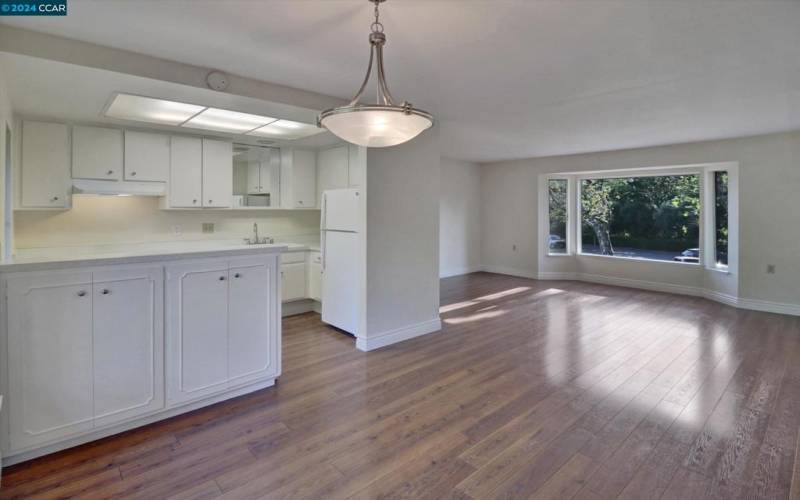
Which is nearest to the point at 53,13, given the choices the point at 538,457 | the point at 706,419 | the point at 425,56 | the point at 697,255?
the point at 425,56

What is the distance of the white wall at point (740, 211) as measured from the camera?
5.39 meters

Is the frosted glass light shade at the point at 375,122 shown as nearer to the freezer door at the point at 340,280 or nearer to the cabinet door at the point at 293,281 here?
the freezer door at the point at 340,280

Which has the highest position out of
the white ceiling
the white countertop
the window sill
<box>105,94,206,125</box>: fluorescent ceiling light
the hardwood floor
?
the white ceiling

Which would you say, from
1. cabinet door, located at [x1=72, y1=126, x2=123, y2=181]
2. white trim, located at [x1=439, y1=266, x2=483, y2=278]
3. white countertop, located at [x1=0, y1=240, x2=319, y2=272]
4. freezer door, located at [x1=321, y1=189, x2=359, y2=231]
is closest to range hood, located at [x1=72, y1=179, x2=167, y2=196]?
cabinet door, located at [x1=72, y1=126, x2=123, y2=181]

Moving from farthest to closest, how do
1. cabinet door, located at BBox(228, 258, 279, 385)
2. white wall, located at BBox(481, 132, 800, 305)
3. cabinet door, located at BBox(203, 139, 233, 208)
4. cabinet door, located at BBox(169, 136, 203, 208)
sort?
white wall, located at BBox(481, 132, 800, 305), cabinet door, located at BBox(203, 139, 233, 208), cabinet door, located at BBox(169, 136, 203, 208), cabinet door, located at BBox(228, 258, 279, 385)

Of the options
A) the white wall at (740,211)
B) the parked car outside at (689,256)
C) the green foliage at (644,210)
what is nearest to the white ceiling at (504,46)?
the white wall at (740,211)

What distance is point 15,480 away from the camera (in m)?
2.06

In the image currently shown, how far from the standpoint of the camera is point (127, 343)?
8.17 ft

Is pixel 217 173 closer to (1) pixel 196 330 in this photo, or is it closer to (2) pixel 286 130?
(2) pixel 286 130

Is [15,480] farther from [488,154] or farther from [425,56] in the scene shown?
[488,154]

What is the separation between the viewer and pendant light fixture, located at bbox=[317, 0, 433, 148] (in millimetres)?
1958

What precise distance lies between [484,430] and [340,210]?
2.66m

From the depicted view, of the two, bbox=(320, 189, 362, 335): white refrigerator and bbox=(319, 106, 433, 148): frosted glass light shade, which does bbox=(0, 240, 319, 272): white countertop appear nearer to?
→ bbox=(320, 189, 362, 335): white refrigerator

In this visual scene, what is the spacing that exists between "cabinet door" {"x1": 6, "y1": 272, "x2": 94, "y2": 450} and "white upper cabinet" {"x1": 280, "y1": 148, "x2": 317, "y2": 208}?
127 inches
